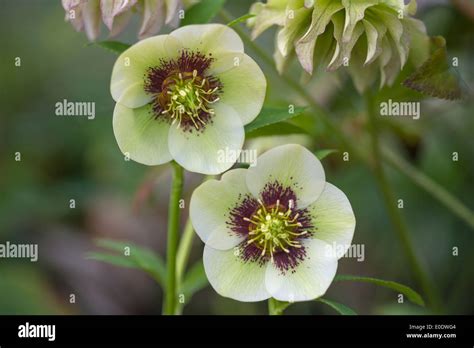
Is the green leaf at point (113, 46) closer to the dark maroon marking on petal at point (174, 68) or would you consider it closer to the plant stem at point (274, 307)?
the dark maroon marking on petal at point (174, 68)

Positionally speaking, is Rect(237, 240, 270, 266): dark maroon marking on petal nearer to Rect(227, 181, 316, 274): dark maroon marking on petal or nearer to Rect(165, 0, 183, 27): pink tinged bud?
Rect(227, 181, 316, 274): dark maroon marking on petal

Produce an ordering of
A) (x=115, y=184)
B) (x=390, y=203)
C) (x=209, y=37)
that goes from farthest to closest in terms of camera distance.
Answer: (x=115, y=184), (x=390, y=203), (x=209, y=37)

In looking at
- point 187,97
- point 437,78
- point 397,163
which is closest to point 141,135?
point 187,97

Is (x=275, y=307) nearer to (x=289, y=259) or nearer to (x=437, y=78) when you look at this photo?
(x=289, y=259)

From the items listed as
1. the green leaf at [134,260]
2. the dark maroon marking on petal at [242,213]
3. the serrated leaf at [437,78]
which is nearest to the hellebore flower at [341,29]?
the serrated leaf at [437,78]

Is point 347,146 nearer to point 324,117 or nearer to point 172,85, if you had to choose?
point 324,117

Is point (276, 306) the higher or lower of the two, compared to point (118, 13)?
lower
